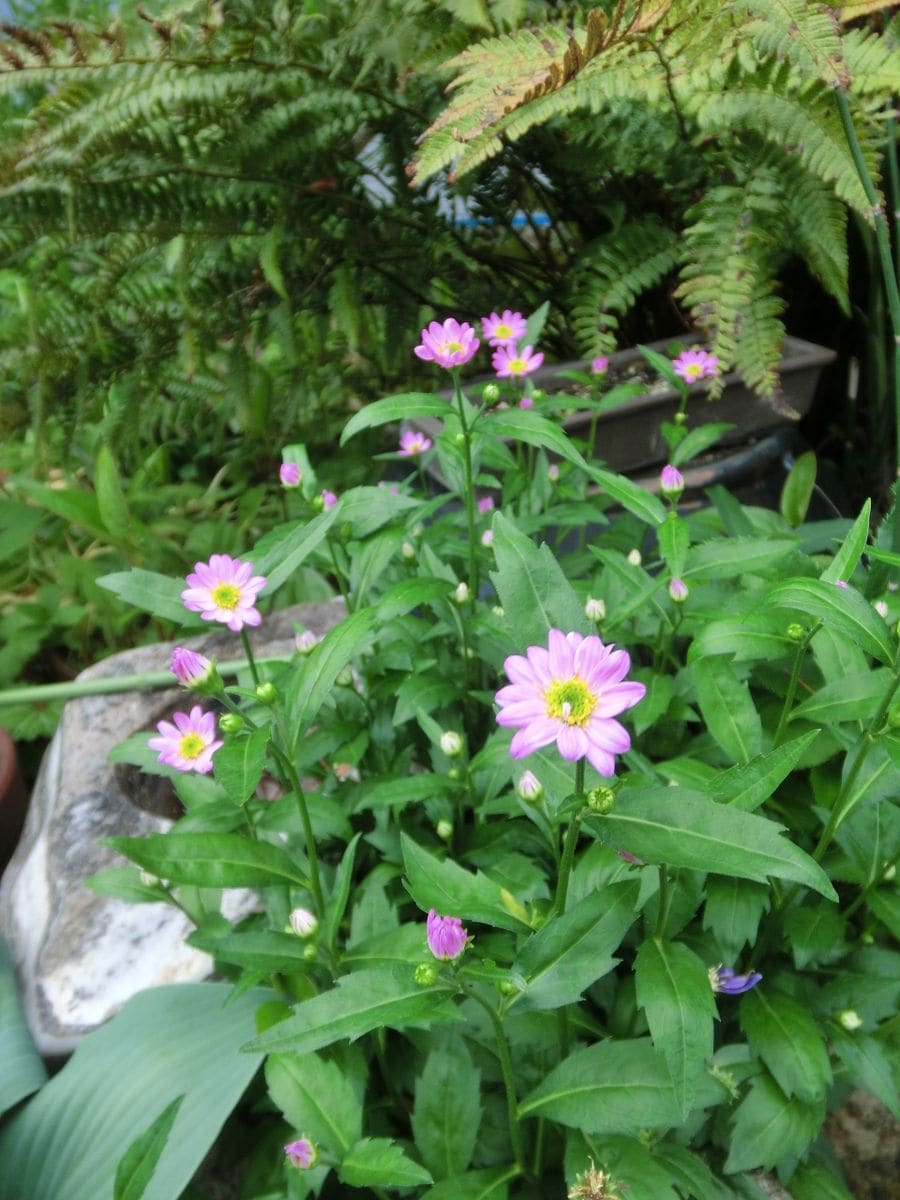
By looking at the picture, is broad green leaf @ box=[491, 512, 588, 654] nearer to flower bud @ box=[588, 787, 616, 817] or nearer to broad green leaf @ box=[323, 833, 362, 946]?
flower bud @ box=[588, 787, 616, 817]

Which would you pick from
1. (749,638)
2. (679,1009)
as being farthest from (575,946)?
(749,638)

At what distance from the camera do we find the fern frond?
1.33 metres

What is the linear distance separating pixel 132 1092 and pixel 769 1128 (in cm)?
56

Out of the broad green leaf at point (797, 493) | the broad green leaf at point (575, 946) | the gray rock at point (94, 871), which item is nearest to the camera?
the broad green leaf at point (575, 946)

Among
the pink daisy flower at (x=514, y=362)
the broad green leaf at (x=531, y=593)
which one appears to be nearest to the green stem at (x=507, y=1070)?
the broad green leaf at (x=531, y=593)

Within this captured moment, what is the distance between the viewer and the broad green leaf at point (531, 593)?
2.03ft

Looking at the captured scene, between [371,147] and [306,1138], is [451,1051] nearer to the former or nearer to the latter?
[306,1138]

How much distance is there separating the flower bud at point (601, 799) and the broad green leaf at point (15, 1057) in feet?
2.29

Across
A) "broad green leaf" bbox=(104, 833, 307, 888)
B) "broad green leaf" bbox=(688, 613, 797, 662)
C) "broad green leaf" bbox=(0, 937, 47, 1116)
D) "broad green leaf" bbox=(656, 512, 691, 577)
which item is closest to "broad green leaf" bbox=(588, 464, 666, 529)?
"broad green leaf" bbox=(656, 512, 691, 577)

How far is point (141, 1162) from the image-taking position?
2.14 ft

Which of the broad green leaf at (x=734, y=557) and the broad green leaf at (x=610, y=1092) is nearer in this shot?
the broad green leaf at (x=610, y=1092)

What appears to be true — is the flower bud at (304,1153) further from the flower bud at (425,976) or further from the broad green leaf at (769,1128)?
the broad green leaf at (769,1128)

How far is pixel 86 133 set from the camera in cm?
136

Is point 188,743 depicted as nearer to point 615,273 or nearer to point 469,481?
point 469,481
